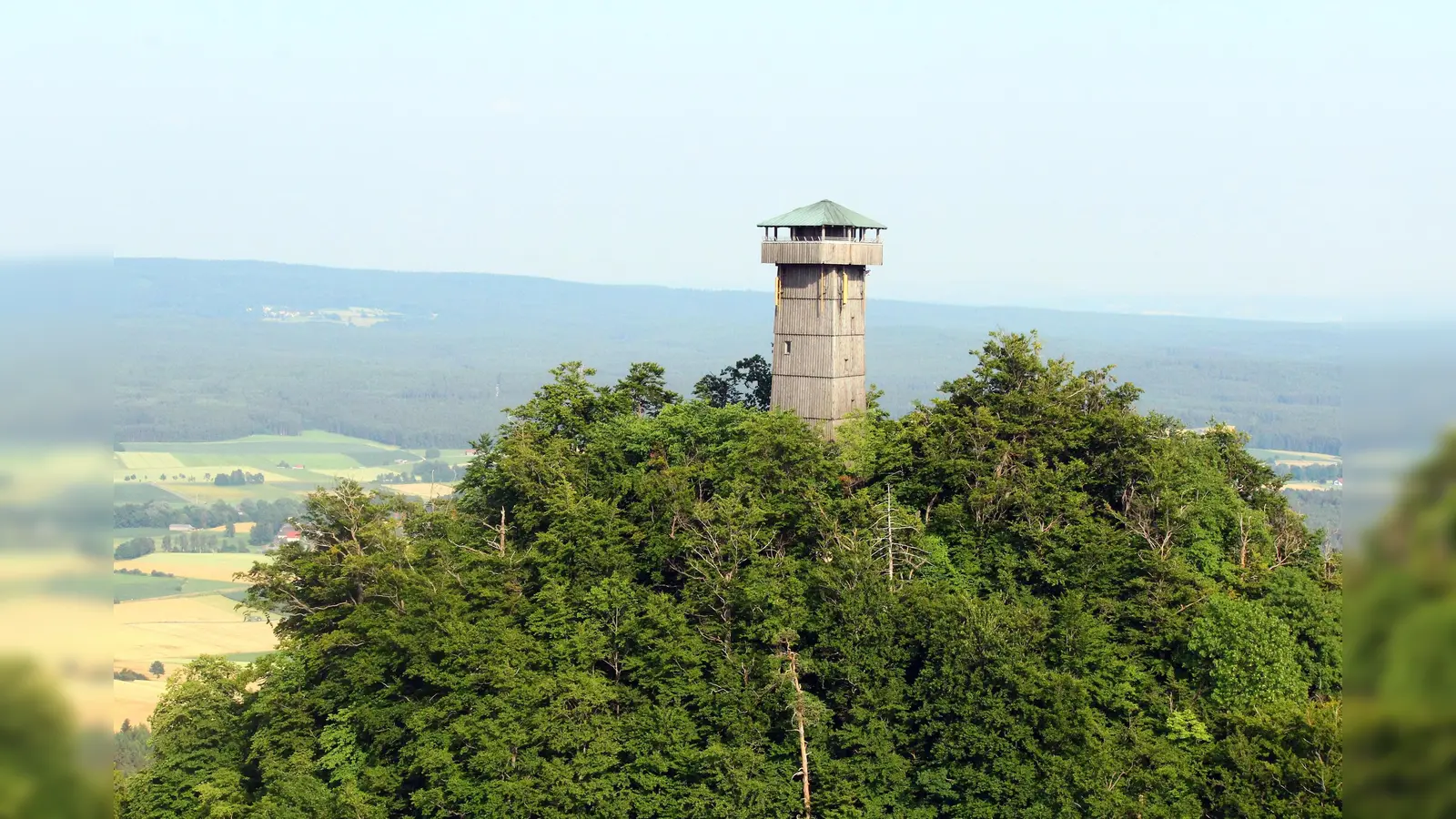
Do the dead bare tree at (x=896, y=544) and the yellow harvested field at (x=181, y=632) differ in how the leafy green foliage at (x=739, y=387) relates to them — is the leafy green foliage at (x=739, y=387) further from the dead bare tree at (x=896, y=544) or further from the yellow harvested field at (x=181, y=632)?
the yellow harvested field at (x=181, y=632)

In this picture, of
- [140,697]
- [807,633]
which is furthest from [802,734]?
[140,697]

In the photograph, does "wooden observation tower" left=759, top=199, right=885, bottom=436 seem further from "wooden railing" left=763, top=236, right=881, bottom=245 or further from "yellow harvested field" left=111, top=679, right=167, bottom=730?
"yellow harvested field" left=111, top=679, right=167, bottom=730

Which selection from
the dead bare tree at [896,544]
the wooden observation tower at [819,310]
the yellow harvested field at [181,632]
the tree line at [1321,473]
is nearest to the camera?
the tree line at [1321,473]

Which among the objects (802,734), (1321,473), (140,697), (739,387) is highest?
(1321,473)
